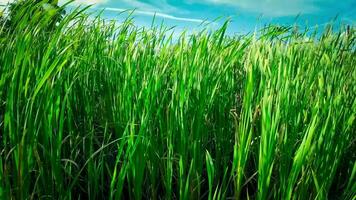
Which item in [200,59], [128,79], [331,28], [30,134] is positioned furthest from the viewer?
[331,28]

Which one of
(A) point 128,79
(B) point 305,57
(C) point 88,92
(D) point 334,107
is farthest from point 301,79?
(C) point 88,92

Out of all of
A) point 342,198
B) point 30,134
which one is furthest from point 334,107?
point 30,134

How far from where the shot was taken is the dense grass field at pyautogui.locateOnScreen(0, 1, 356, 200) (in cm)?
105

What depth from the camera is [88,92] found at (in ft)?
4.74

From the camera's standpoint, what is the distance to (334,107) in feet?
4.44

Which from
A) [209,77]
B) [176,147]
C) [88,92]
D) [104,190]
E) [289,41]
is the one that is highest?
[289,41]

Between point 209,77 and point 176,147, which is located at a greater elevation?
point 209,77

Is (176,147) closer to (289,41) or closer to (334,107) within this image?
(334,107)

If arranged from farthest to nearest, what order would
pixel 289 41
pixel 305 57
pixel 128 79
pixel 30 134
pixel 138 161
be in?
pixel 289 41 → pixel 305 57 → pixel 128 79 → pixel 138 161 → pixel 30 134

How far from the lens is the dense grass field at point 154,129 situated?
1051mm

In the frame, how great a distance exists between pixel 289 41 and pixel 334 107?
84 centimetres

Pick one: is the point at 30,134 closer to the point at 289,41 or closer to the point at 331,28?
the point at 289,41

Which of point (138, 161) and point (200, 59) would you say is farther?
point (200, 59)

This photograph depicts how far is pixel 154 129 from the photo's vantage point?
1261 mm
